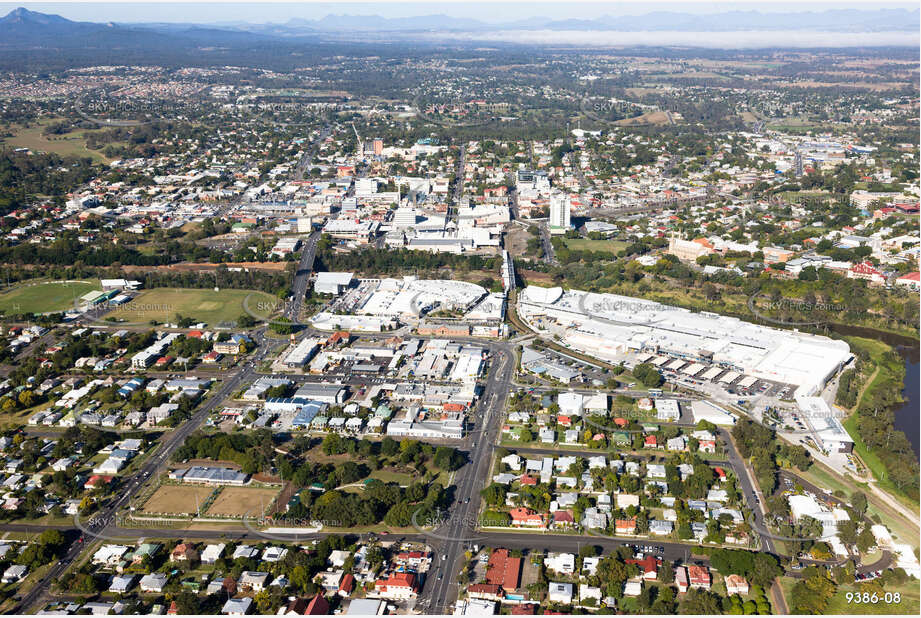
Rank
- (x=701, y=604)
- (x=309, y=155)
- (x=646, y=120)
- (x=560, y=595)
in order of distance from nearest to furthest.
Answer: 1. (x=701, y=604)
2. (x=560, y=595)
3. (x=309, y=155)
4. (x=646, y=120)

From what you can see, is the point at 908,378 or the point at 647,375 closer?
the point at 647,375

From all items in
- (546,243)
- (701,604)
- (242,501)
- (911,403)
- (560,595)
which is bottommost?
(911,403)

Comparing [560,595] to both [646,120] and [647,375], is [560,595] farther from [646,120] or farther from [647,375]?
[646,120]

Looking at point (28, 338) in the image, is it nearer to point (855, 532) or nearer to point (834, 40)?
point (855, 532)

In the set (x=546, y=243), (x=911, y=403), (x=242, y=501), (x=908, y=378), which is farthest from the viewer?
(x=546, y=243)

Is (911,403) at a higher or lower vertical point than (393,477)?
lower

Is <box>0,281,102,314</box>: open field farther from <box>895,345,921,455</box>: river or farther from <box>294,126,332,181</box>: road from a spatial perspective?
<box>895,345,921,455</box>: river

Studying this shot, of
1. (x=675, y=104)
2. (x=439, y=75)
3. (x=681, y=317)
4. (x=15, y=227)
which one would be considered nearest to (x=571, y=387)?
(x=681, y=317)
